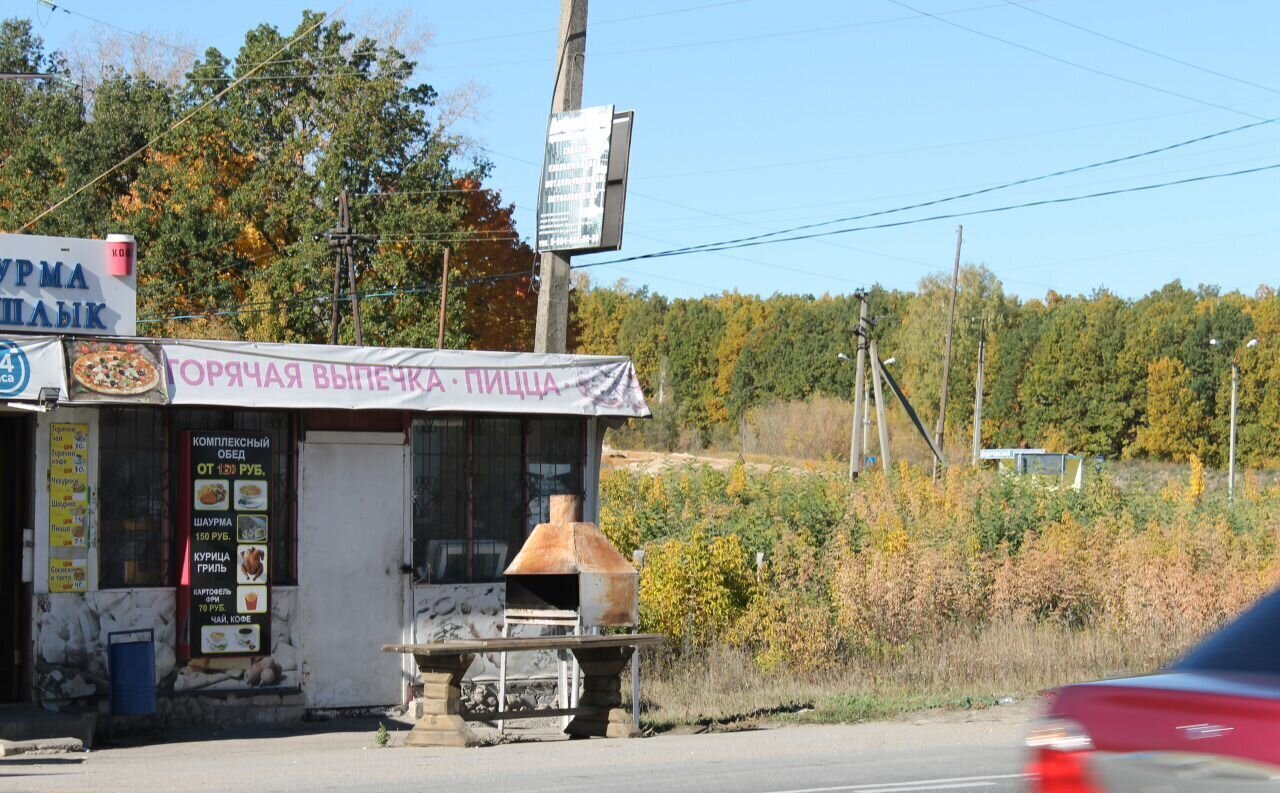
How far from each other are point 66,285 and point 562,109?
5.23 meters

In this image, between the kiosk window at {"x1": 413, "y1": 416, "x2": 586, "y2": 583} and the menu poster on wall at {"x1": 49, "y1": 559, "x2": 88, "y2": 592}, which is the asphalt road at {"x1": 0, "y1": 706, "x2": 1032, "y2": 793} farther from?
the kiosk window at {"x1": 413, "y1": 416, "x2": 586, "y2": 583}

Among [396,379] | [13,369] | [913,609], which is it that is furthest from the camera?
[913,609]

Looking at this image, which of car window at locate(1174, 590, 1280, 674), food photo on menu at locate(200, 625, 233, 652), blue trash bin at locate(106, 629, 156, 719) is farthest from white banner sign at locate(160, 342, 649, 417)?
car window at locate(1174, 590, 1280, 674)

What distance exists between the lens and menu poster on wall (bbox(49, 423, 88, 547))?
13234 mm

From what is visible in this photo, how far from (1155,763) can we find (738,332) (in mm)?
104557

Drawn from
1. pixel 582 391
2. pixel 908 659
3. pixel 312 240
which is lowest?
pixel 908 659

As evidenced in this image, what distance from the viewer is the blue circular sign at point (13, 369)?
1252 cm

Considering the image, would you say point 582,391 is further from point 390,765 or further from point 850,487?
point 850,487

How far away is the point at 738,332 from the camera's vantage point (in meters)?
109

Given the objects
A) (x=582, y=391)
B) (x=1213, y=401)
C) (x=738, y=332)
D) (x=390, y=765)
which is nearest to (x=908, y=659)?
(x=582, y=391)

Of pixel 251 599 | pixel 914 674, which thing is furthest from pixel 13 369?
pixel 914 674

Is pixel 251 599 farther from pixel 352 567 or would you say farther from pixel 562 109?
pixel 562 109

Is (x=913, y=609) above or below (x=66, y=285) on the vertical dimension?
below

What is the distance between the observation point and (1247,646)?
5449 mm
